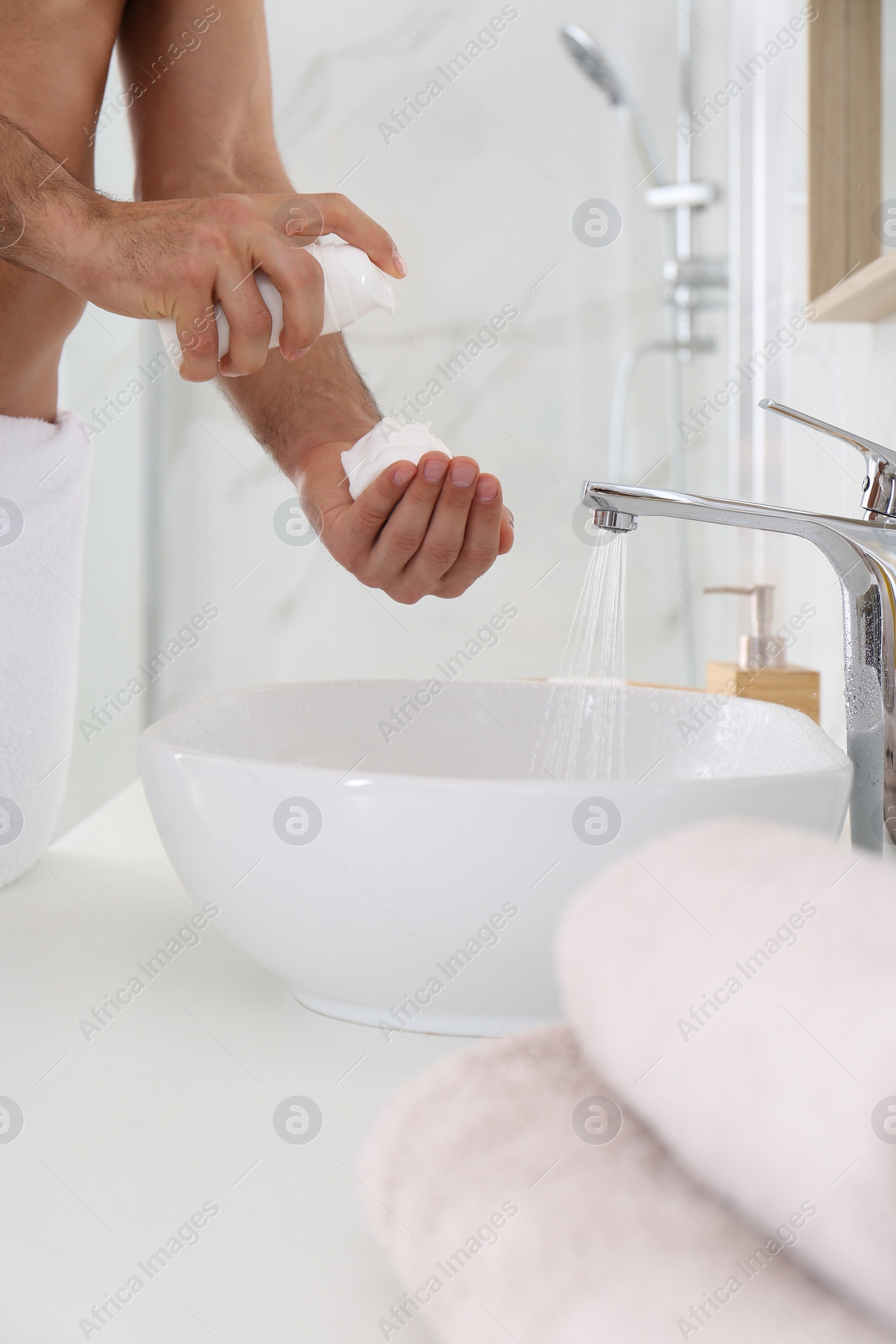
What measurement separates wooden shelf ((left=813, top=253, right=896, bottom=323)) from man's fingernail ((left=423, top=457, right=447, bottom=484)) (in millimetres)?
251

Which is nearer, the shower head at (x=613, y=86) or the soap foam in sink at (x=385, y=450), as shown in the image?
the soap foam in sink at (x=385, y=450)

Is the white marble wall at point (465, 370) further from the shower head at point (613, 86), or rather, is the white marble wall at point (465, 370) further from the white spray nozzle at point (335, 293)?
the white spray nozzle at point (335, 293)

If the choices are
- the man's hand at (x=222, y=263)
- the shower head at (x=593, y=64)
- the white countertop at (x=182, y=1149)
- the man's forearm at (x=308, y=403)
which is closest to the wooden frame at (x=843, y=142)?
the man's forearm at (x=308, y=403)

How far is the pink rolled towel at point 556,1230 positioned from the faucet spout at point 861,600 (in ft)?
0.70

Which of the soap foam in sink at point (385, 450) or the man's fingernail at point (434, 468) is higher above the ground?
the soap foam in sink at point (385, 450)

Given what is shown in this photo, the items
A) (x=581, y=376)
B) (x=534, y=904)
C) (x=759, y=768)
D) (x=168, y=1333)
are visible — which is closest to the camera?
(x=168, y=1333)

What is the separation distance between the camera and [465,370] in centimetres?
185

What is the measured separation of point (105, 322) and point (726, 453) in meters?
0.99

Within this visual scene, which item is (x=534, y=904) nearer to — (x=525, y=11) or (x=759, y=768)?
(x=759, y=768)

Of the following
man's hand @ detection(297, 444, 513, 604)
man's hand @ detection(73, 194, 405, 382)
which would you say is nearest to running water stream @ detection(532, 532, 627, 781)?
man's hand @ detection(297, 444, 513, 604)

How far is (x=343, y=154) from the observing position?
1.80 metres

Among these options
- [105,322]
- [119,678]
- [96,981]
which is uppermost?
[105,322]

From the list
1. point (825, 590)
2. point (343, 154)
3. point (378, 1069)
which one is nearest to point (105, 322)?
point (343, 154)

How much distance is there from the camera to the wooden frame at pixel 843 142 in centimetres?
78
